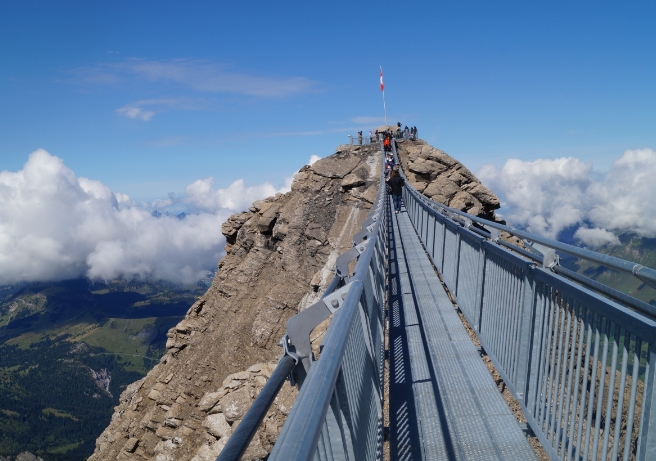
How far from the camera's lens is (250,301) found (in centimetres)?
3117

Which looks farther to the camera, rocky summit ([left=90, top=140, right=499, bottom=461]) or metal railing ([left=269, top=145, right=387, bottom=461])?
rocky summit ([left=90, top=140, right=499, bottom=461])

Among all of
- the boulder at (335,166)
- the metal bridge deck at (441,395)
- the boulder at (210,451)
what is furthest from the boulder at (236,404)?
the boulder at (335,166)

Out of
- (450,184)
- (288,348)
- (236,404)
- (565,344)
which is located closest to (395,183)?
(450,184)

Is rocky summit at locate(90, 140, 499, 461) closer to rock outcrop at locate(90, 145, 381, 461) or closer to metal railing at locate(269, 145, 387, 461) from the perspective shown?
rock outcrop at locate(90, 145, 381, 461)

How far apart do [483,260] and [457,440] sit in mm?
2512

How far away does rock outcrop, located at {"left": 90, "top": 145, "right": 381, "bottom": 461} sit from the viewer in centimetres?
2418

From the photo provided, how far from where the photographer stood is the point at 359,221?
28.8m

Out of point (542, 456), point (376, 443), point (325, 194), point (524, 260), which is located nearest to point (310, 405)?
point (376, 443)

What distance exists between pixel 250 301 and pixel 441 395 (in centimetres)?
2578

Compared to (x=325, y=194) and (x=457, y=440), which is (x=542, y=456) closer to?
(x=457, y=440)

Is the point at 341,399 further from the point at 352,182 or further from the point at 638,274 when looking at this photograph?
the point at 352,182

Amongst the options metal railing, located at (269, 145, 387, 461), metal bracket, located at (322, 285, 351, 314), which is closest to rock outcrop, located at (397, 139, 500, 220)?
metal railing, located at (269, 145, 387, 461)

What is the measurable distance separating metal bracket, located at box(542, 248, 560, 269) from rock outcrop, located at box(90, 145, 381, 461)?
1677cm

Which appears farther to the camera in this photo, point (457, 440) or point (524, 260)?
point (457, 440)
